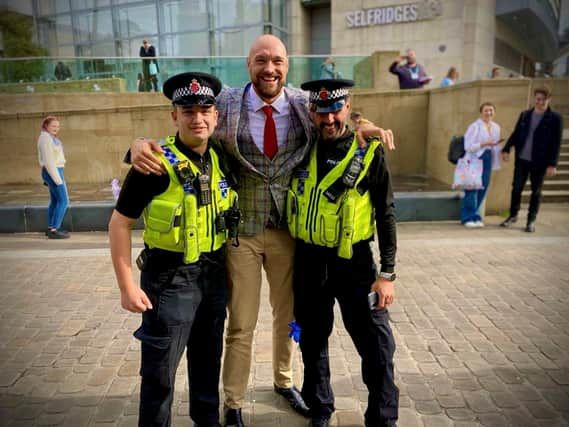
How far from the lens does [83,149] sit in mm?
13531

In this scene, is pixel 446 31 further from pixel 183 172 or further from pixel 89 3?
pixel 183 172

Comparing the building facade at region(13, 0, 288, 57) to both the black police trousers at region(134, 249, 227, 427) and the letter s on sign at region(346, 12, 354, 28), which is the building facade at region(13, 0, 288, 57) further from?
the black police trousers at region(134, 249, 227, 427)

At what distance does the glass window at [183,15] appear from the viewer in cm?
2334

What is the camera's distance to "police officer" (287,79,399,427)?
2.60 metres

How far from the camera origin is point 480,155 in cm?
798

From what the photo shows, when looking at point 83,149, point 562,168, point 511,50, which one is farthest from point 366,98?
point 511,50

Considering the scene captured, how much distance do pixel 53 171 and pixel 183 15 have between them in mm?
18572

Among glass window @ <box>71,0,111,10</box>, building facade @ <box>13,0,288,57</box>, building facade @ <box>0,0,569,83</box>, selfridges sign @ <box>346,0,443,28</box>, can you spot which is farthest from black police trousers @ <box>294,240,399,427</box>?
glass window @ <box>71,0,111,10</box>

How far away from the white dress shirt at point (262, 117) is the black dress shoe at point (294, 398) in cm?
170

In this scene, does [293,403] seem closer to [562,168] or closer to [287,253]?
[287,253]

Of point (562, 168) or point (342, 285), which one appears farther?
point (562, 168)

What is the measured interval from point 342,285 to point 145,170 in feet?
4.23

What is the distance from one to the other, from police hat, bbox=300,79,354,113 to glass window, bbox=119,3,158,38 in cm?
A: 2380

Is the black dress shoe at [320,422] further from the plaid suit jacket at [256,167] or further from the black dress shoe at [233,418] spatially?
the plaid suit jacket at [256,167]
